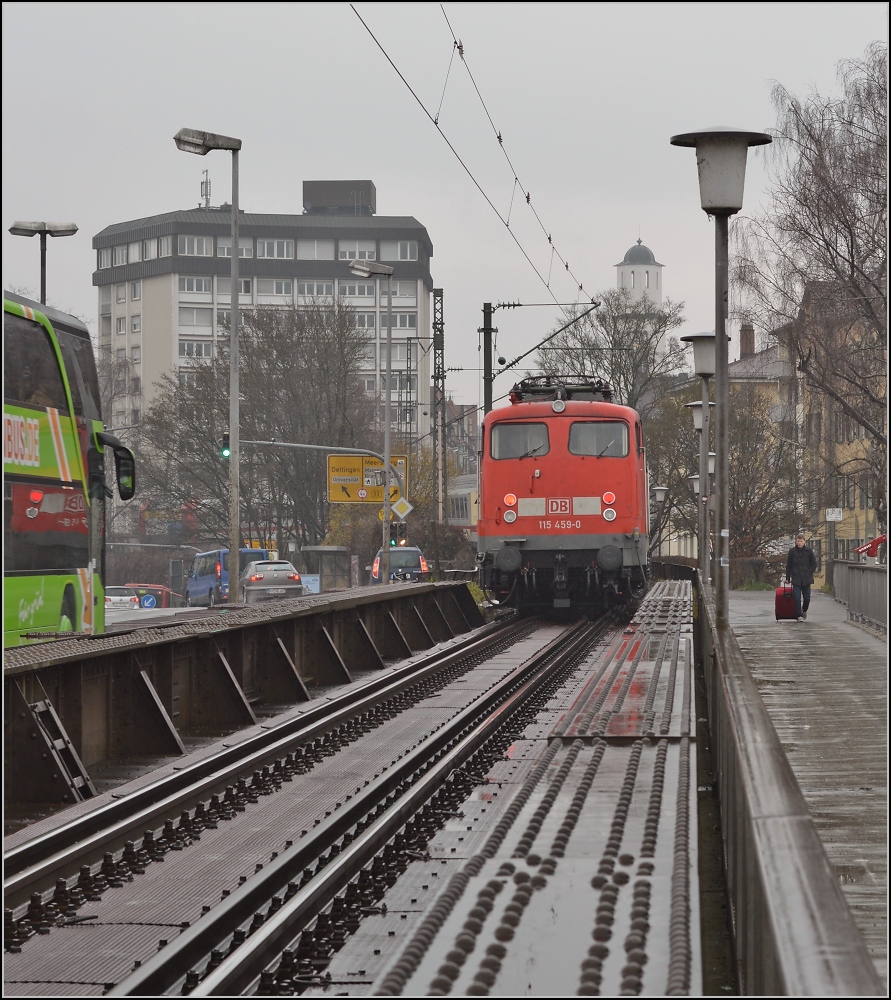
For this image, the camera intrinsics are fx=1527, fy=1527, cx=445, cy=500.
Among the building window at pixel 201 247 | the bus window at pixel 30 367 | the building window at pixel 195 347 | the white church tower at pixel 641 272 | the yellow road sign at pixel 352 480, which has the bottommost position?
the bus window at pixel 30 367

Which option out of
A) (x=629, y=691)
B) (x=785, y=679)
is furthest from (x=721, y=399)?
(x=785, y=679)

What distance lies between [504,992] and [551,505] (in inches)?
840

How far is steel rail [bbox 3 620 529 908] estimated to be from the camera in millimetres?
7480

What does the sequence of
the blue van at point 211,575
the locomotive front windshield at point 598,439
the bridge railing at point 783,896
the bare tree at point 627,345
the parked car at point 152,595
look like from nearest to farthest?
1. the bridge railing at point 783,896
2. the locomotive front windshield at point 598,439
3. the blue van at point 211,575
4. the parked car at point 152,595
5. the bare tree at point 627,345

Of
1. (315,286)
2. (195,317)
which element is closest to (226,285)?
(195,317)

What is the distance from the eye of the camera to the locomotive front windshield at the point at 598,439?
24.7 metres

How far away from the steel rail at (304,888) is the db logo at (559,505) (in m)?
12.0

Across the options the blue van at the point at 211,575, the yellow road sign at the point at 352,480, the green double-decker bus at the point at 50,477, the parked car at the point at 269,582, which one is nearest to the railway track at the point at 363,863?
the green double-decker bus at the point at 50,477

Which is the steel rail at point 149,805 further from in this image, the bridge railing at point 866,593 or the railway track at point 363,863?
the bridge railing at point 866,593

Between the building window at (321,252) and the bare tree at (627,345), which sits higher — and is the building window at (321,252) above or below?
above

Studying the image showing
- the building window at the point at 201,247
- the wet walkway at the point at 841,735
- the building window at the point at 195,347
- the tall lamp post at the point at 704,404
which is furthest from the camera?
the building window at the point at 195,347

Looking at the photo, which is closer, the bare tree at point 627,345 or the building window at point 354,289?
the bare tree at point 627,345

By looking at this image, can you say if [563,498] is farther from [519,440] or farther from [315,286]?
[315,286]

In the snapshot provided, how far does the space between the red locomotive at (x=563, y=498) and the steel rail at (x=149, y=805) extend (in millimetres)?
9557
